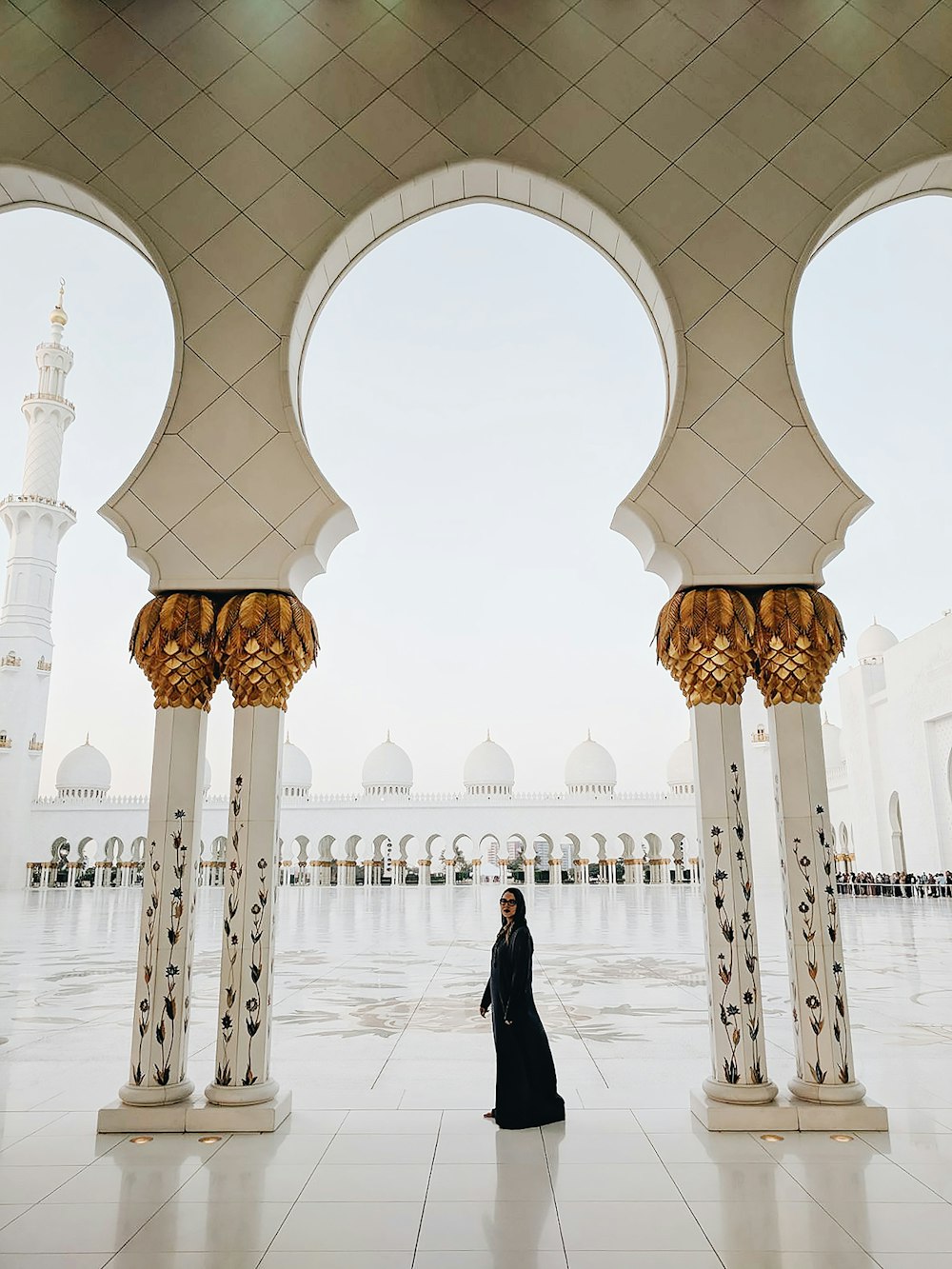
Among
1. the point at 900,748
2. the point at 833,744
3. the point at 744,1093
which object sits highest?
the point at 833,744

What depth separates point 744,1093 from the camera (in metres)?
3.06

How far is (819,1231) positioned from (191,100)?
177 inches

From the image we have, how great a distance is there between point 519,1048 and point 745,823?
1.13 m

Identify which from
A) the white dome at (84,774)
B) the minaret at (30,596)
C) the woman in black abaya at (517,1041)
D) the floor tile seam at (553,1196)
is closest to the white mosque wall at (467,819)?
the white dome at (84,774)

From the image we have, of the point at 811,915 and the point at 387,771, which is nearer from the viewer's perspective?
the point at 811,915

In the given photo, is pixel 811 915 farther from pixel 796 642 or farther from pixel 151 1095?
pixel 151 1095

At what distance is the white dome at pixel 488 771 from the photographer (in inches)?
1142

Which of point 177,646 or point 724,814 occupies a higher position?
point 177,646

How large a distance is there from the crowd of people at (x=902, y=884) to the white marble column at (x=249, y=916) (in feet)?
52.9

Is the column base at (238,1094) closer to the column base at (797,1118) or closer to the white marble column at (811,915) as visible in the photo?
the column base at (797,1118)

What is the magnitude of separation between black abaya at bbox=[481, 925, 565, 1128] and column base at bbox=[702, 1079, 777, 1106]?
21.4 inches

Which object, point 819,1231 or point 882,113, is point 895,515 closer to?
point 882,113

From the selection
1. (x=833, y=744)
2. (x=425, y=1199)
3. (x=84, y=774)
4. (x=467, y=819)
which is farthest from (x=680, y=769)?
(x=425, y=1199)

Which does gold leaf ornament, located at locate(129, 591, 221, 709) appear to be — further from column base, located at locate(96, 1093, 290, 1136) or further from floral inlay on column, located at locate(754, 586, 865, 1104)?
floral inlay on column, located at locate(754, 586, 865, 1104)
